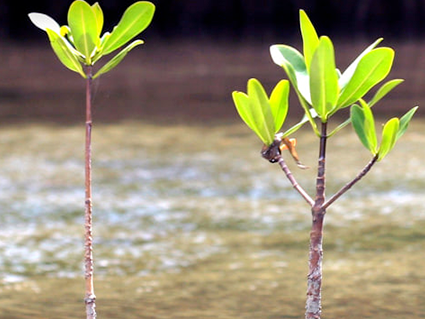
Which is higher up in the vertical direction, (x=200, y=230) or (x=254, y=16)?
(x=254, y=16)

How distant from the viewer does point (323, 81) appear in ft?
2.10

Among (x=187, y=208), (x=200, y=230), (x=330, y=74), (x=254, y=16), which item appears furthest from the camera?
(x=254, y=16)

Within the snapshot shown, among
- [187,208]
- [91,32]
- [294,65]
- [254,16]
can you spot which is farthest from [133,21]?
[254,16]

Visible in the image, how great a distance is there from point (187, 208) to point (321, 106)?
3.96 ft

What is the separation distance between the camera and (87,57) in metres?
0.68

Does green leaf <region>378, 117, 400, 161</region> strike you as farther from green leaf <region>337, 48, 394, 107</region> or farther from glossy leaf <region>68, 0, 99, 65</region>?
glossy leaf <region>68, 0, 99, 65</region>

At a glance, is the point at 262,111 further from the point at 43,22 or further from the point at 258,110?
the point at 43,22

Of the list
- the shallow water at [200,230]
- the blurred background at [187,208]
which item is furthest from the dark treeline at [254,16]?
the shallow water at [200,230]

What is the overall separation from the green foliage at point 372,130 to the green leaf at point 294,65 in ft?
0.13

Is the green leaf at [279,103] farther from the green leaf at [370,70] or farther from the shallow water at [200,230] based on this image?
the shallow water at [200,230]

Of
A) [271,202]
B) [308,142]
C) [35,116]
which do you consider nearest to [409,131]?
[308,142]

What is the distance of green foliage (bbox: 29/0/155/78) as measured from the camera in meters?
0.66

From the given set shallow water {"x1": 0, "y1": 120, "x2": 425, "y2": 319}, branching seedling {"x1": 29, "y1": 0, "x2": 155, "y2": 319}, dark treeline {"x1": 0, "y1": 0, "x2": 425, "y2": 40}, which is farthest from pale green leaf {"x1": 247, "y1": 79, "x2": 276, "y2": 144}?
dark treeline {"x1": 0, "y1": 0, "x2": 425, "y2": 40}

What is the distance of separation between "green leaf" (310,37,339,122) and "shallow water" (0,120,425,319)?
1.74ft
